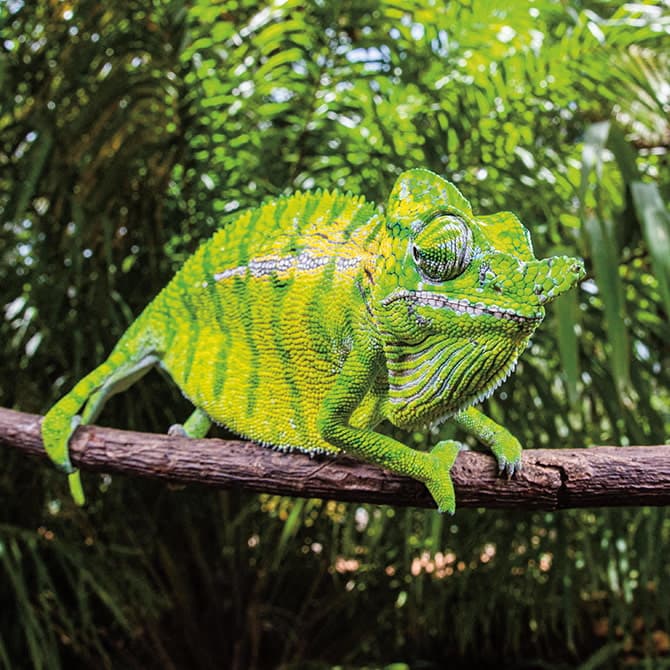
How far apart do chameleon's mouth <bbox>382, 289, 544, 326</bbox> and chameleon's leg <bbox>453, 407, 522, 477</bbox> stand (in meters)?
0.14

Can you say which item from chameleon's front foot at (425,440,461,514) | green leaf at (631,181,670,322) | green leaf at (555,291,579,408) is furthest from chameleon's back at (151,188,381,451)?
green leaf at (631,181,670,322)

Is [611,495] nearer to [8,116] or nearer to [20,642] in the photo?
[8,116]

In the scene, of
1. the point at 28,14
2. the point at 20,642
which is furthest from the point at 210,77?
the point at 20,642

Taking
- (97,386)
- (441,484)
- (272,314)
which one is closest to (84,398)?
(97,386)

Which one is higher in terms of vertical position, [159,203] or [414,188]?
[159,203]

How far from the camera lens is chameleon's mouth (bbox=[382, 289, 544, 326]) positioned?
584 mm

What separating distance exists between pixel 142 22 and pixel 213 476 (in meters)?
1.04

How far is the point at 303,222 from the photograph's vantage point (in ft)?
2.45

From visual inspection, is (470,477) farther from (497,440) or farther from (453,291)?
(453,291)

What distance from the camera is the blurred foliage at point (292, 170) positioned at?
4.41ft

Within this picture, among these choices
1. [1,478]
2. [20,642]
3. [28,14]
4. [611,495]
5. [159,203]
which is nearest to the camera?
[611,495]

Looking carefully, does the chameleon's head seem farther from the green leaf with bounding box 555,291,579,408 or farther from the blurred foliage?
the blurred foliage

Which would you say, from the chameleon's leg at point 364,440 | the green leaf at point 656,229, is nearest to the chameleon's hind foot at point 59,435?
the chameleon's leg at point 364,440

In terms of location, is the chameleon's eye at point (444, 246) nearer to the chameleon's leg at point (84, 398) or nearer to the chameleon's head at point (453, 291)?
the chameleon's head at point (453, 291)
